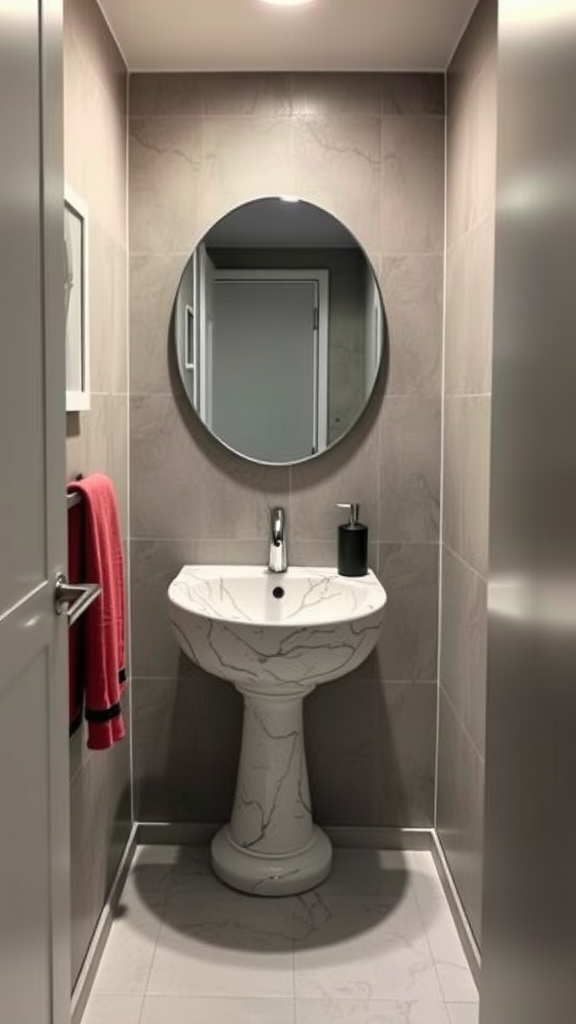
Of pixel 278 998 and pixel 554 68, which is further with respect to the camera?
pixel 278 998

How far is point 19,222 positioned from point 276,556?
149cm

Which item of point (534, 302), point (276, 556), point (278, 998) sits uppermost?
point (534, 302)

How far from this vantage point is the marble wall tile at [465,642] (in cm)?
206

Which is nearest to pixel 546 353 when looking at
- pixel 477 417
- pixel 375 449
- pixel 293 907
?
pixel 477 417

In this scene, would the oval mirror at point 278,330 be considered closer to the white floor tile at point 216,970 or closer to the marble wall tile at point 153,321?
the marble wall tile at point 153,321

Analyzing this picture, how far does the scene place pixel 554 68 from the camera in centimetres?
94

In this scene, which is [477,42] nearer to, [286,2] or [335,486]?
[286,2]

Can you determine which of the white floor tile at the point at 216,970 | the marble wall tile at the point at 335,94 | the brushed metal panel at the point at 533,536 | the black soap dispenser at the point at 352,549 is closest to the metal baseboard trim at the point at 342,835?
the white floor tile at the point at 216,970

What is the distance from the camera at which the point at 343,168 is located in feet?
8.17

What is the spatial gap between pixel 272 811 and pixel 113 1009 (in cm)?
64

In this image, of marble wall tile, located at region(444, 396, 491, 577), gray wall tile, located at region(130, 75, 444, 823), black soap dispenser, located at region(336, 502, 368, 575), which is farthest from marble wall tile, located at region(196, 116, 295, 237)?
black soap dispenser, located at region(336, 502, 368, 575)

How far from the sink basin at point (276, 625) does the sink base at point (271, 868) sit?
0.49 meters

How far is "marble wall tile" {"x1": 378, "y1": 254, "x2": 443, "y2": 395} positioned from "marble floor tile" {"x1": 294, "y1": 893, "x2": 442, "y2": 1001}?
4.61 ft

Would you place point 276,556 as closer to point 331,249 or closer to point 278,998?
point 331,249
